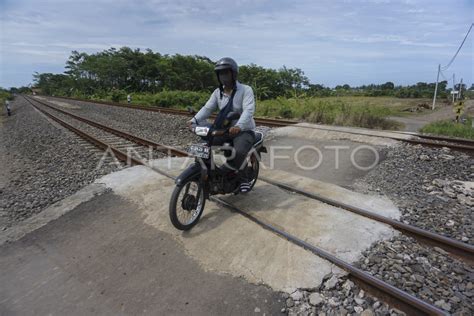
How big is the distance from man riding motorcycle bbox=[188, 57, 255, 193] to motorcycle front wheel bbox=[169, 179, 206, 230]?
486 mm

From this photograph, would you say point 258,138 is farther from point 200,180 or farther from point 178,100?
point 178,100

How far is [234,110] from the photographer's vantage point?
398cm

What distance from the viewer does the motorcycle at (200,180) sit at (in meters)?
3.71

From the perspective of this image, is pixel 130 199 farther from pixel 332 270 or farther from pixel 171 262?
pixel 332 270

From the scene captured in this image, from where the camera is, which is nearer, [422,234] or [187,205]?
[422,234]

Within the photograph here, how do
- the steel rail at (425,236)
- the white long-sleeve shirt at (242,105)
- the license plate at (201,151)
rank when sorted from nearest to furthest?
the steel rail at (425,236), the license plate at (201,151), the white long-sleeve shirt at (242,105)

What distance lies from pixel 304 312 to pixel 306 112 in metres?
12.3

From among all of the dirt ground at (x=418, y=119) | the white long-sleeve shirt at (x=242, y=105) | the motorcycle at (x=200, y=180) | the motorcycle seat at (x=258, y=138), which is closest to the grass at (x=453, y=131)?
the dirt ground at (x=418, y=119)

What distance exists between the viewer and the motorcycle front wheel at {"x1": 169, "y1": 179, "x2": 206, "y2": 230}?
146 inches

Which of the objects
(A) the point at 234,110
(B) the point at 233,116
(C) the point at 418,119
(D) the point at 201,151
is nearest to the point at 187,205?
(D) the point at 201,151

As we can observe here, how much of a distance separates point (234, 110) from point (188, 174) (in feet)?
3.57

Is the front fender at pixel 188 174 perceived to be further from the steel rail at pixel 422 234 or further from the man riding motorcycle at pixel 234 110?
the steel rail at pixel 422 234

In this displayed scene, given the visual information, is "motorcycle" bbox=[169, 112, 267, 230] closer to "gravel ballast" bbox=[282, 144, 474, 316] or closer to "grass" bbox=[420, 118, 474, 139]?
"gravel ballast" bbox=[282, 144, 474, 316]

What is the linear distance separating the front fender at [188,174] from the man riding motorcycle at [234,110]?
0.41m
